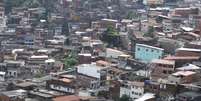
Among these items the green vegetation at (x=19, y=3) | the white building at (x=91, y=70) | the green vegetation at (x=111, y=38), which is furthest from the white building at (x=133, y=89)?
the green vegetation at (x=19, y=3)

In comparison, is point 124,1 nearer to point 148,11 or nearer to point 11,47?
point 148,11

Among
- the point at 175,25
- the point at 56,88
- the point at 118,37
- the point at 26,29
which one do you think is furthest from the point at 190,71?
the point at 26,29

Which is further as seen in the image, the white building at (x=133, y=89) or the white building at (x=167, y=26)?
the white building at (x=167, y=26)

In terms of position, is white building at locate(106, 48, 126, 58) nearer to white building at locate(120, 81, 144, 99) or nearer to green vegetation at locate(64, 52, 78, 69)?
green vegetation at locate(64, 52, 78, 69)

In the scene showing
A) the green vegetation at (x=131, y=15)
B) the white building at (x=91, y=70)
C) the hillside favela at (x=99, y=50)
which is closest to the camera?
the hillside favela at (x=99, y=50)

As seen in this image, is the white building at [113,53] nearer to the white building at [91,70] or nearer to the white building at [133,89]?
the white building at [91,70]

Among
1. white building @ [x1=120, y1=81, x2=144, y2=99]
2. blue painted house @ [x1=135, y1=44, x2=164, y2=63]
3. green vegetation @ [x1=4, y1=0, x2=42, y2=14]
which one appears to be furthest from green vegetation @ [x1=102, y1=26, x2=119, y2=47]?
green vegetation @ [x1=4, y1=0, x2=42, y2=14]

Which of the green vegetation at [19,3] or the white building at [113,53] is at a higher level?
the green vegetation at [19,3]

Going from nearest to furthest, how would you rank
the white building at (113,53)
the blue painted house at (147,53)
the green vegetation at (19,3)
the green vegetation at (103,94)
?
the green vegetation at (103,94) → the blue painted house at (147,53) → the white building at (113,53) → the green vegetation at (19,3)
